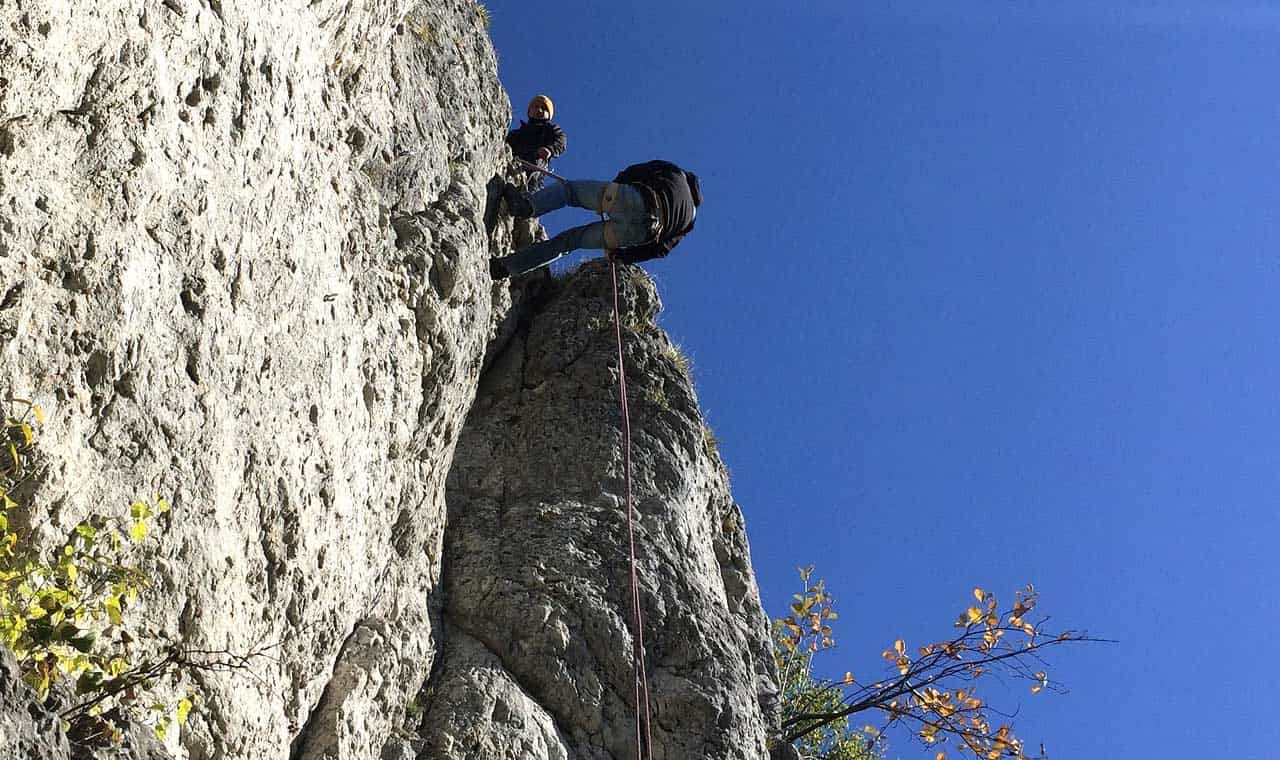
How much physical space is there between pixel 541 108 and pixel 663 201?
2485 millimetres

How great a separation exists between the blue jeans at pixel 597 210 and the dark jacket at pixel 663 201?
0.34 feet

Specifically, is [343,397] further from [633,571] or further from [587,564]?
[633,571]

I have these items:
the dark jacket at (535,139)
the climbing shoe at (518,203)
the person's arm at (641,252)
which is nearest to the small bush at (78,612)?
the climbing shoe at (518,203)

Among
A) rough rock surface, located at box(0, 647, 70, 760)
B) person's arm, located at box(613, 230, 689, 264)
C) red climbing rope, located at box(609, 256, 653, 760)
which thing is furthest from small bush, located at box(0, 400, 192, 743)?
person's arm, located at box(613, 230, 689, 264)

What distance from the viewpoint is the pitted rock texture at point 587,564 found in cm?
789

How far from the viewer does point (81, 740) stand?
4.72 m

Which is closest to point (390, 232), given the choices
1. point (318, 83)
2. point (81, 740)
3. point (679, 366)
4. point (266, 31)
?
point (318, 83)

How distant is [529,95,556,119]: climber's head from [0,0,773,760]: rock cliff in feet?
5.06

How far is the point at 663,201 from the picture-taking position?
10852 mm

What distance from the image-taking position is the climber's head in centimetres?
1270

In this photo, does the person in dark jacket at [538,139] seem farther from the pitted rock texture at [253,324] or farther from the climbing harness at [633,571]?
the pitted rock texture at [253,324]

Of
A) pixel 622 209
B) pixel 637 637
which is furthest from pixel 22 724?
pixel 622 209

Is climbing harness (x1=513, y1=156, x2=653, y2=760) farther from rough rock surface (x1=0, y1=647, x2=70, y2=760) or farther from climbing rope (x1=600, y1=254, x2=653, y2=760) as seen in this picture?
rough rock surface (x1=0, y1=647, x2=70, y2=760)

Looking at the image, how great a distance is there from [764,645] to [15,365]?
6824mm
